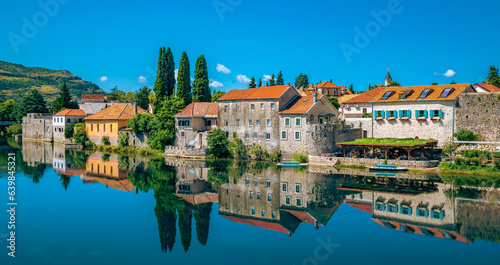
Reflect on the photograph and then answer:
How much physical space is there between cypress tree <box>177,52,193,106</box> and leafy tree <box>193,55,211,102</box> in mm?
1487

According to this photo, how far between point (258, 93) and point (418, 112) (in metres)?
17.3

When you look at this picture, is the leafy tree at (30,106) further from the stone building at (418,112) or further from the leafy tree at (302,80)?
the stone building at (418,112)

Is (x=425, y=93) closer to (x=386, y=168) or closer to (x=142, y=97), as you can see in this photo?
(x=386, y=168)

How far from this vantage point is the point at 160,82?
199 ft

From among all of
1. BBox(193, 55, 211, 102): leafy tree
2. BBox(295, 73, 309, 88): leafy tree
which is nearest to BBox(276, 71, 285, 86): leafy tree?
BBox(295, 73, 309, 88): leafy tree

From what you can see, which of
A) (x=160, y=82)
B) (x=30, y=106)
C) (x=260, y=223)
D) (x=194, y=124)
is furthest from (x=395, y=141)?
(x=30, y=106)

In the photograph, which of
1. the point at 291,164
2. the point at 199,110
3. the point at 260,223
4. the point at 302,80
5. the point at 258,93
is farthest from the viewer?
the point at 302,80

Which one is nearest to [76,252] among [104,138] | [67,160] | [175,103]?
[67,160]

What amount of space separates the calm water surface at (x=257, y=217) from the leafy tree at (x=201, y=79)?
80.7 feet

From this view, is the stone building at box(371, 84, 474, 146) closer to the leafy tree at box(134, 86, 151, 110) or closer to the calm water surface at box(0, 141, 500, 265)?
the calm water surface at box(0, 141, 500, 265)

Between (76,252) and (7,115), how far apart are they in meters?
90.7

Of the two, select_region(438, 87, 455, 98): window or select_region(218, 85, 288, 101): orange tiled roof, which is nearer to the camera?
select_region(438, 87, 455, 98): window

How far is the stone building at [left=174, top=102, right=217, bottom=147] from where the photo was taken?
51.2 meters

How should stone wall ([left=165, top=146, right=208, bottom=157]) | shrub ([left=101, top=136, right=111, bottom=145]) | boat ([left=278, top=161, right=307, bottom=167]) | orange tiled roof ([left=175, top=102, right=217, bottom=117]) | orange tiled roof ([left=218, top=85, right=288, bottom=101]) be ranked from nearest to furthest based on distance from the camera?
1. boat ([left=278, top=161, right=307, bottom=167])
2. orange tiled roof ([left=218, top=85, right=288, bottom=101])
3. stone wall ([left=165, top=146, right=208, bottom=157])
4. orange tiled roof ([left=175, top=102, right=217, bottom=117])
5. shrub ([left=101, top=136, right=111, bottom=145])
